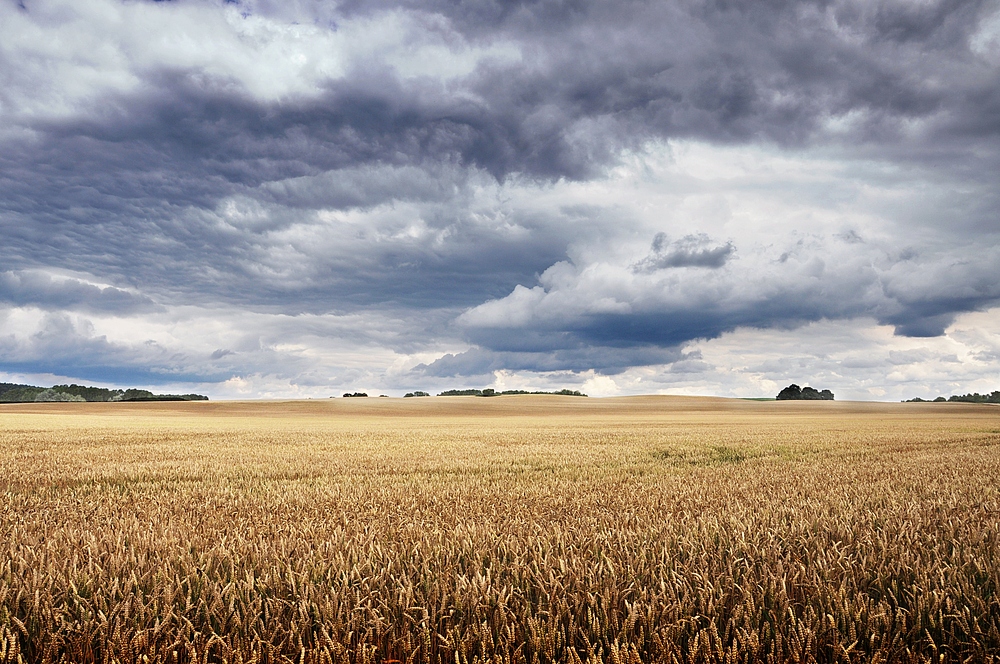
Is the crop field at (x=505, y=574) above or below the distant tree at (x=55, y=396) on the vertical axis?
above

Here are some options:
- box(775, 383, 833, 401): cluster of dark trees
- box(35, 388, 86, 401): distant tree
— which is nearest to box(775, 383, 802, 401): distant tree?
box(775, 383, 833, 401): cluster of dark trees

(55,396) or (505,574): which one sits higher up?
(505,574)

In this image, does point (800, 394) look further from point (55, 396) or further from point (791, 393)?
point (55, 396)

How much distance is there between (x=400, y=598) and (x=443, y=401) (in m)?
104

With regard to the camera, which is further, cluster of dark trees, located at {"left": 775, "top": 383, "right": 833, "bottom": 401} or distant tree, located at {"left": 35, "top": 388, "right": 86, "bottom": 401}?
cluster of dark trees, located at {"left": 775, "top": 383, "right": 833, "bottom": 401}

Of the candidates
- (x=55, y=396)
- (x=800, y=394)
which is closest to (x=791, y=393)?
(x=800, y=394)

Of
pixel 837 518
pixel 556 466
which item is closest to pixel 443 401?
pixel 556 466

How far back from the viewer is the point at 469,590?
3.56 m

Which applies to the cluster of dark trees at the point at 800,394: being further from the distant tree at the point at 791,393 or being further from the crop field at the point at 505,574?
the crop field at the point at 505,574

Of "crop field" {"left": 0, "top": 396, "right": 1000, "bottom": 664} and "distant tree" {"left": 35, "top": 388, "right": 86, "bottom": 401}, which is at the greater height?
"crop field" {"left": 0, "top": 396, "right": 1000, "bottom": 664}

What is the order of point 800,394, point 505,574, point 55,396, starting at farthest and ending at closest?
point 800,394
point 55,396
point 505,574

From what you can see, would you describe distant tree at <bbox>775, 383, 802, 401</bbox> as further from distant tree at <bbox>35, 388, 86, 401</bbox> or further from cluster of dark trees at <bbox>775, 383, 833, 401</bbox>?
distant tree at <bbox>35, 388, 86, 401</bbox>

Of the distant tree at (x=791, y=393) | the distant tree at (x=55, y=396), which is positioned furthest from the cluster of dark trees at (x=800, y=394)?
the distant tree at (x=55, y=396)

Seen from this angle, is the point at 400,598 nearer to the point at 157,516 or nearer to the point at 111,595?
the point at 111,595
